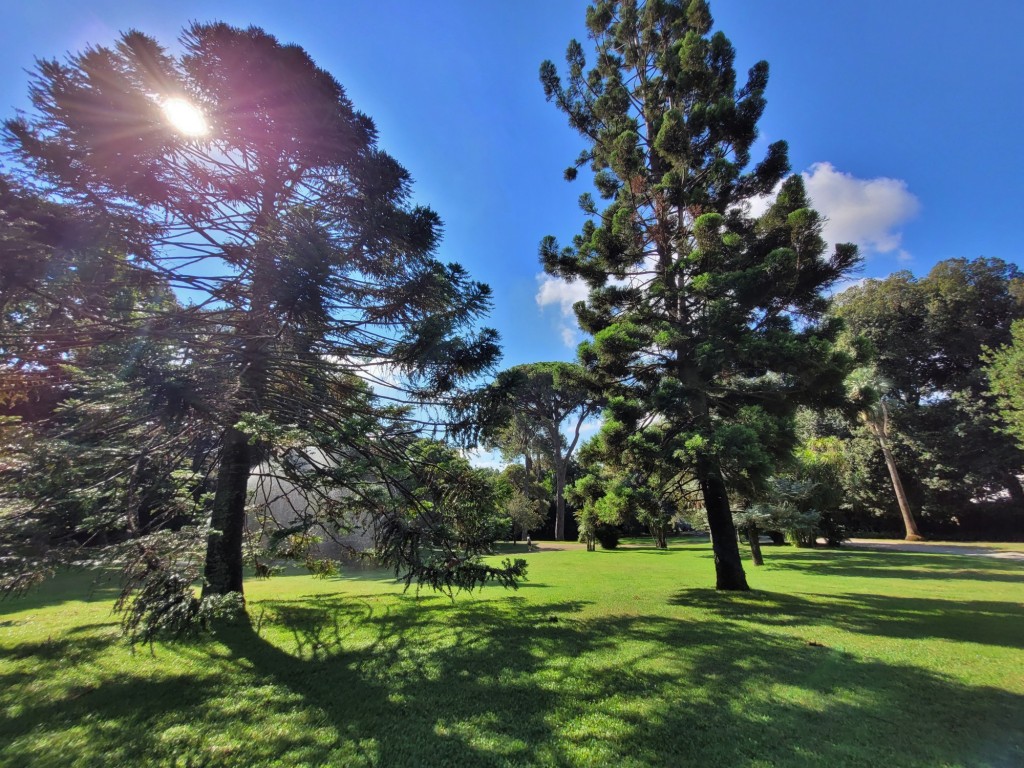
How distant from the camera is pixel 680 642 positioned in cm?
509

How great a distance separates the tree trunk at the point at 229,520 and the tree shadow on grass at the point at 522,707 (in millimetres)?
1291

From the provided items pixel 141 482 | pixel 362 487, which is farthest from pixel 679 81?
pixel 141 482

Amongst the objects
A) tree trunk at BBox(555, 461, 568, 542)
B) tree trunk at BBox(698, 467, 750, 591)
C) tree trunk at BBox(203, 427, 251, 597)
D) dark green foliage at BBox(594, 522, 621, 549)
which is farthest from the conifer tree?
tree trunk at BBox(555, 461, 568, 542)

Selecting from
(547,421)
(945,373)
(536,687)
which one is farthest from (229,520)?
(945,373)

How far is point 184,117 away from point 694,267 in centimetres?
887

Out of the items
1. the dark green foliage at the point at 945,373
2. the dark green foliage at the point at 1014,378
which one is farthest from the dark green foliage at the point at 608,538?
the dark green foliage at the point at 1014,378

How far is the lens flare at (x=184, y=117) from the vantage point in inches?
203

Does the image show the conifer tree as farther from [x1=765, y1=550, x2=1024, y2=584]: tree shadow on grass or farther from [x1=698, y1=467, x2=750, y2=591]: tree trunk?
[x1=765, y1=550, x2=1024, y2=584]: tree shadow on grass

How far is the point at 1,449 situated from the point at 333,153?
5.64 metres

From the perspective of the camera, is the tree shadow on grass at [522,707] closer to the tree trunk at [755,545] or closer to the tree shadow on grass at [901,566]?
the tree shadow on grass at [901,566]

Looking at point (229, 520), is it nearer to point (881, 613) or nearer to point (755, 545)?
point (881, 613)

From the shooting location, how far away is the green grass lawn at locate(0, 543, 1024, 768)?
2818 mm

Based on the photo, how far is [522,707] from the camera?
343 centimetres

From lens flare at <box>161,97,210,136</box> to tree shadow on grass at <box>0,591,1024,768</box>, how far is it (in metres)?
6.43
